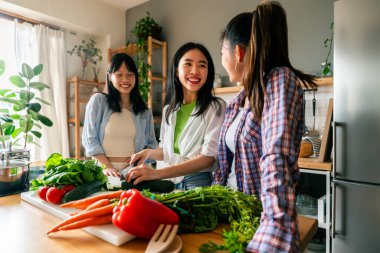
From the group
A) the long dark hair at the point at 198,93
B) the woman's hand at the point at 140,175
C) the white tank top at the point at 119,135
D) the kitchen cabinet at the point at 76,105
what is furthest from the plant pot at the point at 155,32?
the woman's hand at the point at 140,175

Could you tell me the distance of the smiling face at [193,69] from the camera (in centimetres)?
130

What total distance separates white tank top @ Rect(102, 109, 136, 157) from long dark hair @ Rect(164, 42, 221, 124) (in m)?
0.39

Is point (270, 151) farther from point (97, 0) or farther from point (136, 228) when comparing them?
point (97, 0)

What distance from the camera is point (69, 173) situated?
940 mm

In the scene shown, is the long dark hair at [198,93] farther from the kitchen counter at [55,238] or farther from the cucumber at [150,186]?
the kitchen counter at [55,238]

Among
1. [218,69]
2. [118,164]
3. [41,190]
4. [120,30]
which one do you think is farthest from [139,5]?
[41,190]

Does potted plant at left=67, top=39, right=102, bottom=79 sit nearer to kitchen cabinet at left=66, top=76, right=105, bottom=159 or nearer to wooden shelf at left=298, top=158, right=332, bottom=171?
kitchen cabinet at left=66, top=76, right=105, bottom=159

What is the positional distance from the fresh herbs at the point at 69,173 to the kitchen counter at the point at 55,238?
0.40ft

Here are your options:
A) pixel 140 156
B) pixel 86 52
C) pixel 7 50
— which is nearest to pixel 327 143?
pixel 140 156

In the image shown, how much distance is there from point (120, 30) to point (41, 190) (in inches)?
135

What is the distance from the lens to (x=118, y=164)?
1.71 metres

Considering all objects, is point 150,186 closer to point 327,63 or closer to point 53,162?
point 53,162

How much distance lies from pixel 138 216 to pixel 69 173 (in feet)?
1.39

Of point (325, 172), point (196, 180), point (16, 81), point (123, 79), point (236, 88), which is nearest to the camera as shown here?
point (196, 180)
